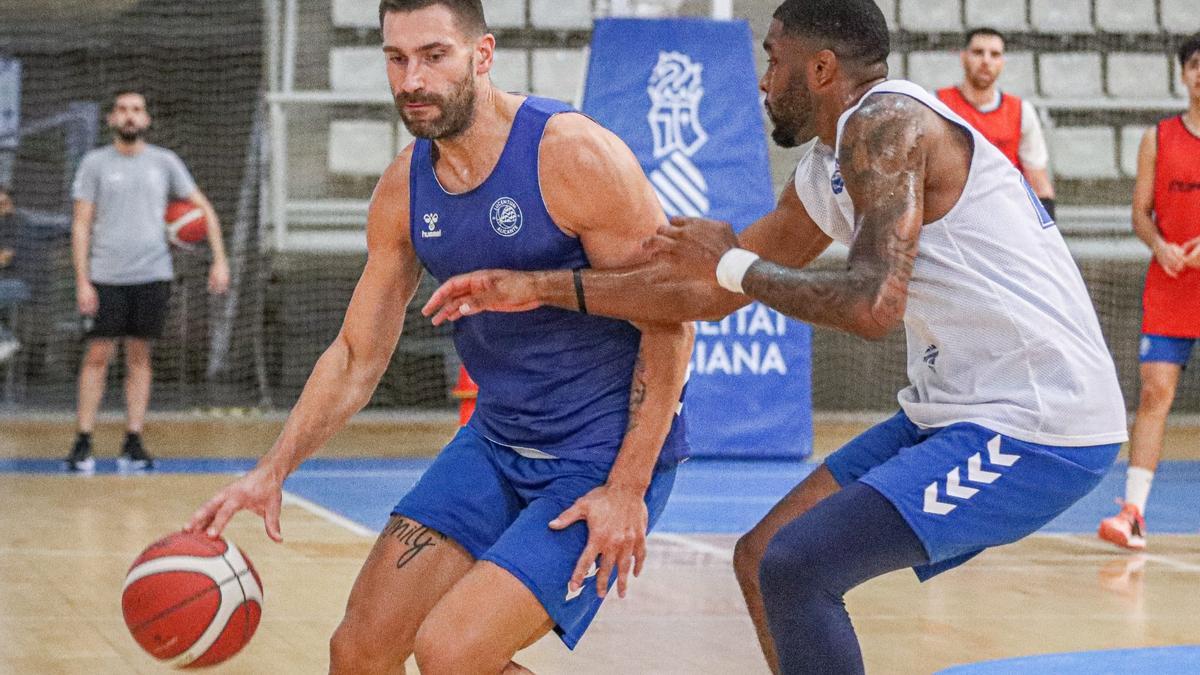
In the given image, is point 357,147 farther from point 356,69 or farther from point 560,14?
point 560,14

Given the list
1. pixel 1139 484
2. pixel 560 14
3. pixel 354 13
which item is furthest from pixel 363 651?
pixel 354 13

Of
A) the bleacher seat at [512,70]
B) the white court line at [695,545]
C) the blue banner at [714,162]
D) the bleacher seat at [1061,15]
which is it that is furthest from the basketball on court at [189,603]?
the bleacher seat at [1061,15]

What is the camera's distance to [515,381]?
11.1 feet

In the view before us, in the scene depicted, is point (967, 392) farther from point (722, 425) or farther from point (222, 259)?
point (222, 259)

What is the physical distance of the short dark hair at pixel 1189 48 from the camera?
21.8ft

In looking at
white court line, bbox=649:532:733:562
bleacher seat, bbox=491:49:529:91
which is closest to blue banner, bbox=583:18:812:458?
white court line, bbox=649:532:733:562

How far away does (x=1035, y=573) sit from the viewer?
6.20 metres

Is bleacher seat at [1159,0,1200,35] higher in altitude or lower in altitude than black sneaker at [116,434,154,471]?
higher

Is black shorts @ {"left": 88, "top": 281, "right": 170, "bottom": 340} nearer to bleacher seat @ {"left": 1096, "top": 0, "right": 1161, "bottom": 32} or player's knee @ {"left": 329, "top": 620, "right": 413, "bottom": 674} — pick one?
player's knee @ {"left": 329, "top": 620, "right": 413, "bottom": 674}

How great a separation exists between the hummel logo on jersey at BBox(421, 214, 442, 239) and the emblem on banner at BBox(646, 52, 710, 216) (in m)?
5.78

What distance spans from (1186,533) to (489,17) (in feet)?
27.2

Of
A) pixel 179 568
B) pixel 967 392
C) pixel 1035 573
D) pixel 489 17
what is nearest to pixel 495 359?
pixel 179 568

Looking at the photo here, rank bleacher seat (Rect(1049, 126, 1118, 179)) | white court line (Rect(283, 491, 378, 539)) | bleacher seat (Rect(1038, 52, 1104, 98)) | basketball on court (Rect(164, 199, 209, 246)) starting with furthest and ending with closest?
bleacher seat (Rect(1038, 52, 1104, 98))
bleacher seat (Rect(1049, 126, 1118, 179))
basketball on court (Rect(164, 199, 209, 246))
white court line (Rect(283, 491, 378, 539))

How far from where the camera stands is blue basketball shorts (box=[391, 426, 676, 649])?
3104 mm
